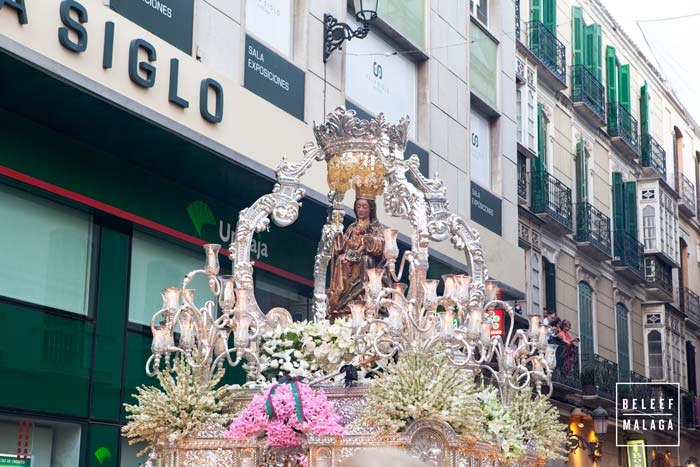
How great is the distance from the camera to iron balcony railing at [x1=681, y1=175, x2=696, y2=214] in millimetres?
42594

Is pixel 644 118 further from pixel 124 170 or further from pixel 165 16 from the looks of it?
pixel 165 16

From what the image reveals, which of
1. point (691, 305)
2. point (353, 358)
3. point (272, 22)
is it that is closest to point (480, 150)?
point (272, 22)

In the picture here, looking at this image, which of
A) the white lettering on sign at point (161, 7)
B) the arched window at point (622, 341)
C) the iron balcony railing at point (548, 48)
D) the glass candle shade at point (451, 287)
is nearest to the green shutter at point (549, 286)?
the iron balcony railing at point (548, 48)

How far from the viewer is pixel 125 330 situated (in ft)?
48.5

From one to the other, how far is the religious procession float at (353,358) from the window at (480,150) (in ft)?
33.5

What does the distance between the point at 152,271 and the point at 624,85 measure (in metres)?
24.1

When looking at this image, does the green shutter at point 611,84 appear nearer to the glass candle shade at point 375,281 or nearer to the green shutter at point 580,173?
the green shutter at point 580,173

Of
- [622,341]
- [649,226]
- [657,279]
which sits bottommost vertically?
[622,341]

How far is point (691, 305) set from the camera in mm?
42312

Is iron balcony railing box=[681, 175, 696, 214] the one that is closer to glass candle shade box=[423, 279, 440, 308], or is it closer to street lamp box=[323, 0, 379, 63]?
street lamp box=[323, 0, 379, 63]

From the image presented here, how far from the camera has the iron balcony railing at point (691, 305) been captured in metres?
41.5

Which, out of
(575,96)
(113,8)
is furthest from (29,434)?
(575,96)

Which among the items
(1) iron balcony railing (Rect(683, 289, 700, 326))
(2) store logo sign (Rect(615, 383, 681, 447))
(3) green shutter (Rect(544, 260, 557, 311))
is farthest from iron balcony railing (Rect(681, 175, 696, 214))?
(3) green shutter (Rect(544, 260, 557, 311))

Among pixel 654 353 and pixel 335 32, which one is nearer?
pixel 335 32
